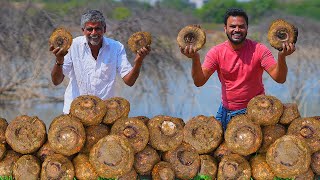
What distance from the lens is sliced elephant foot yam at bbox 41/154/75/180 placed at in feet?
11.5

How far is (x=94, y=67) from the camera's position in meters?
4.21

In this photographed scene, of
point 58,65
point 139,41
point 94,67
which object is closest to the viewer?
point 139,41

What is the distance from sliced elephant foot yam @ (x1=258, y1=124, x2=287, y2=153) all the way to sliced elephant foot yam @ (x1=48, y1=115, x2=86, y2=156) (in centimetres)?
108

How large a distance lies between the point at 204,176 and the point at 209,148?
172 millimetres

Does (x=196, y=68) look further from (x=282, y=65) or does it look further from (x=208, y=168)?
(x=208, y=168)

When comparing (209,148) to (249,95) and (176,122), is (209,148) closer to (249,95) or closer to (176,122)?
(176,122)

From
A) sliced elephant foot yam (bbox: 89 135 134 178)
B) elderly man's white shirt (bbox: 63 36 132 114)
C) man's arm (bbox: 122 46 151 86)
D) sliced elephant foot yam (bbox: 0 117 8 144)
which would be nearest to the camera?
sliced elephant foot yam (bbox: 89 135 134 178)

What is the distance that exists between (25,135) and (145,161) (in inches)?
28.9

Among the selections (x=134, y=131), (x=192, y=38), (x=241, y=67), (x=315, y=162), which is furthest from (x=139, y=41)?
(x=315, y=162)

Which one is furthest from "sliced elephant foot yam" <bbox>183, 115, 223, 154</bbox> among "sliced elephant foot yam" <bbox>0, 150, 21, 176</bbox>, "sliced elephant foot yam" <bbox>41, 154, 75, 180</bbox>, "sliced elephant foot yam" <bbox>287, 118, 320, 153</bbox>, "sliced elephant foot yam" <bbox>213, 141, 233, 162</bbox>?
"sliced elephant foot yam" <bbox>0, 150, 21, 176</bbox>

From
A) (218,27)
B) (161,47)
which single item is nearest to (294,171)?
(161,47)

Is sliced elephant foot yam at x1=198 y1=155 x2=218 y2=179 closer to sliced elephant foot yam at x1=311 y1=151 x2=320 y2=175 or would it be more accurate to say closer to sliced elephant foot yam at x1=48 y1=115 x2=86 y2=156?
sliced elephant foot yam at x1=311 y1=151 x2=320 y2=175

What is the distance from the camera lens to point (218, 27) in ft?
31.6

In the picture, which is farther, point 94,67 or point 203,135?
point 94,67
